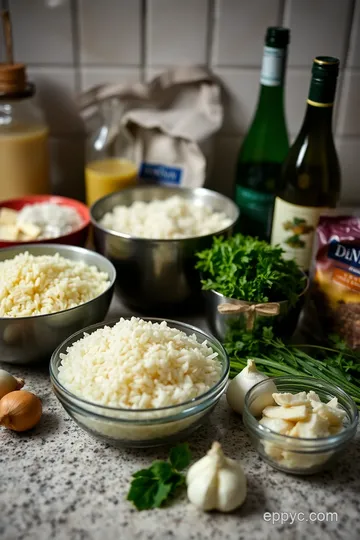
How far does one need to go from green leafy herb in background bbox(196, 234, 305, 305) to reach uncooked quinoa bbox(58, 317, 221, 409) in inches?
6.8

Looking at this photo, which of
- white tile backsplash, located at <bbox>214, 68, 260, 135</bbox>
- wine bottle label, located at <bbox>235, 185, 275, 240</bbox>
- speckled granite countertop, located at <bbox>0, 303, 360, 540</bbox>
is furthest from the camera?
white tile backsplash, located at <bbox>214, 68, 260, 135</bbox>

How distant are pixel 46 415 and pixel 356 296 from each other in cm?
59

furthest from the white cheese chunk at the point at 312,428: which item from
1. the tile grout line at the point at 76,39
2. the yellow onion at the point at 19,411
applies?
the tile grout line at the point at 76,39

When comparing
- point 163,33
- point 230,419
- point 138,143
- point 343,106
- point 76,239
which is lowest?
point 230,419

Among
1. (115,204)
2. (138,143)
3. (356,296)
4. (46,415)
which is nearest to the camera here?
(46,415)

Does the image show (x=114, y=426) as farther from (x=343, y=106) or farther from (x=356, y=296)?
(x=343, y=106)

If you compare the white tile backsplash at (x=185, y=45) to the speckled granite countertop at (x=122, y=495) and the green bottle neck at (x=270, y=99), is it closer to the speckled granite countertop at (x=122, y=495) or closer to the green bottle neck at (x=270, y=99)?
the green bottle neck at (x=270, y=99)

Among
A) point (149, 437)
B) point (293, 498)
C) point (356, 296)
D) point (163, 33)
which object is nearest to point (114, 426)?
point (149, 437)

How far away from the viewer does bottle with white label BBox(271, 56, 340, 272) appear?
3.97 ft

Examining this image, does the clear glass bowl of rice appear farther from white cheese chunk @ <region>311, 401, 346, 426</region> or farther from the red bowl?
the red bowl

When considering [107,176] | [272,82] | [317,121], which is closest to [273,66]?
[272,82]

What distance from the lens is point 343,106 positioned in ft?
4.88

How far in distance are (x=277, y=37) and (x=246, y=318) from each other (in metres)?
0.59

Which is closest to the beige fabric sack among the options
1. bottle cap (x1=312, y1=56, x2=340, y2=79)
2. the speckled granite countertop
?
bottle cap (x1=312, y1=56, x2=340, y2=79)
